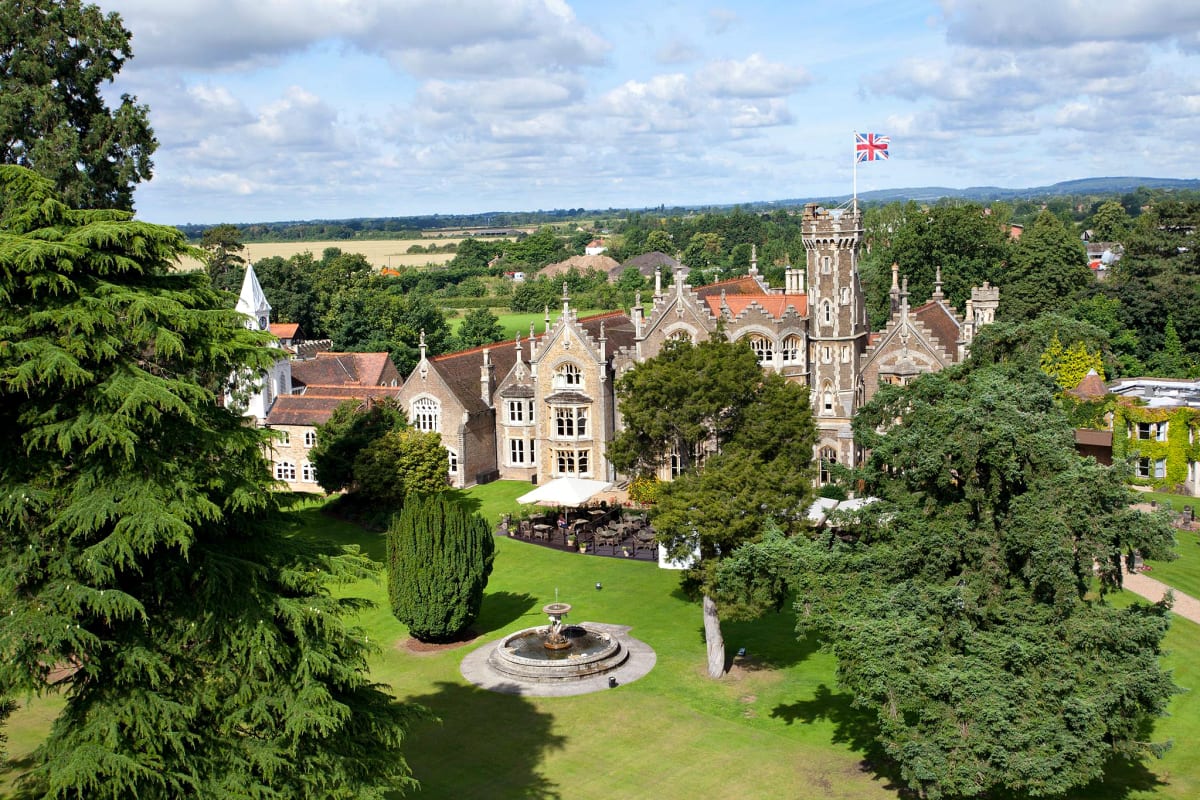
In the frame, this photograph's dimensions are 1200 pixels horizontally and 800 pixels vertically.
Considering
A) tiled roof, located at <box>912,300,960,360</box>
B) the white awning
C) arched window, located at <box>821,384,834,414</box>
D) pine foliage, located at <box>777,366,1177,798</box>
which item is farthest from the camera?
tiled roof, located at <box>912,300,960,360</box>

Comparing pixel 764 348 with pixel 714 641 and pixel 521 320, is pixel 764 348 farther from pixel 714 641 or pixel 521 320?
pixel 521 320

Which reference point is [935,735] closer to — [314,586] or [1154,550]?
[1154,550]

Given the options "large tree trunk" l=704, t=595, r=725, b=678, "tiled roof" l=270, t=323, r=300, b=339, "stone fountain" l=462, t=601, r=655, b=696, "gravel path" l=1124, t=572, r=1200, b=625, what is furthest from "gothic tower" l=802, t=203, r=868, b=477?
"tiled roof" l=270, t=323, r=300, b=339

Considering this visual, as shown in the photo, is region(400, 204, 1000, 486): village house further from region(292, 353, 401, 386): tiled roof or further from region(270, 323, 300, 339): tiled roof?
region(270, 323, 300, 339): tiled roof

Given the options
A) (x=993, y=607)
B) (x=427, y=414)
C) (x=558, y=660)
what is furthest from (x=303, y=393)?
(x=993, y=607)

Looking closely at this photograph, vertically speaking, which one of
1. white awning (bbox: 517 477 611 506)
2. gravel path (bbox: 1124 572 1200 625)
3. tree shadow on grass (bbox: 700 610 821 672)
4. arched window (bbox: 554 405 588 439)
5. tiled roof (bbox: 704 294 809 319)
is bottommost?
tree shadow on grass (bbox: 700 610 821 672)

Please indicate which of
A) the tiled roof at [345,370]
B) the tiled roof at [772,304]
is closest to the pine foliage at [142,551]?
the tiled roof at [772,304]

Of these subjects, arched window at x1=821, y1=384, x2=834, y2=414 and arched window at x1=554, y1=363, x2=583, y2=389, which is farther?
arched window at x1=554, y1=363, x2=583, y2=389
